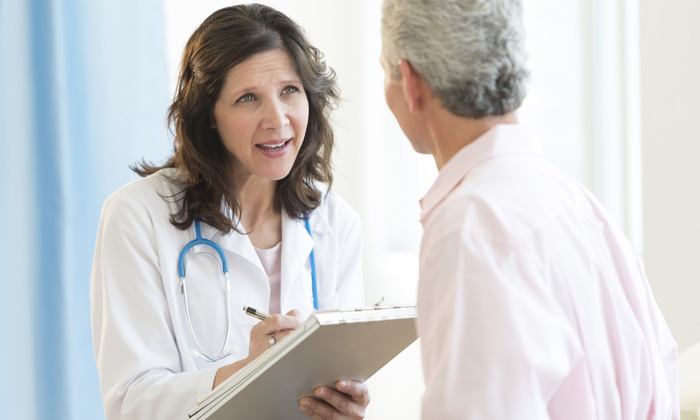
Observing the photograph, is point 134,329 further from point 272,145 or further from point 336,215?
point 336,215

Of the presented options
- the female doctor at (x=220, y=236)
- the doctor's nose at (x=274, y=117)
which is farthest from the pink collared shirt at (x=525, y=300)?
the doctor's nose at (x=274, y=117)

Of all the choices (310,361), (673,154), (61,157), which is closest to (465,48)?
(310,361)

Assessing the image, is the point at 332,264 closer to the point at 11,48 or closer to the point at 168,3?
the point at 11,48

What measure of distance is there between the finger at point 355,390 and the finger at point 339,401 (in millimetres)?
10

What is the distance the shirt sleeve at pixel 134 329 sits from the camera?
136 cm

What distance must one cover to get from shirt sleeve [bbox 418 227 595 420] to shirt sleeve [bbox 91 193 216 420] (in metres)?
0.70

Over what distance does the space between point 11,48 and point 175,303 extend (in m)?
1.14

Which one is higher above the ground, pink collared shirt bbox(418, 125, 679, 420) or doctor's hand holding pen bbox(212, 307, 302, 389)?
pink collared shirt bbox(418, 125, 679, 420)

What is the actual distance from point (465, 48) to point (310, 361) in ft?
1.71

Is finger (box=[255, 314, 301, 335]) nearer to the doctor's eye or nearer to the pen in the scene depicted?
the pen

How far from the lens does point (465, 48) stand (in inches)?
32.3

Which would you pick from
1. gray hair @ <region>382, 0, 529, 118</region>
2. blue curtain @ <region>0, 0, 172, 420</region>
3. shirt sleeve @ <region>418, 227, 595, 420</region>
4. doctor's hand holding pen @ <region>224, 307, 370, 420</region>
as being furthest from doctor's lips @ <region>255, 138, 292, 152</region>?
blue curtain @ <region>0, 0, 172, 420</region>

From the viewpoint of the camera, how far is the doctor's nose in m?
1.51

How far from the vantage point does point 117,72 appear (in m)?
2.34
